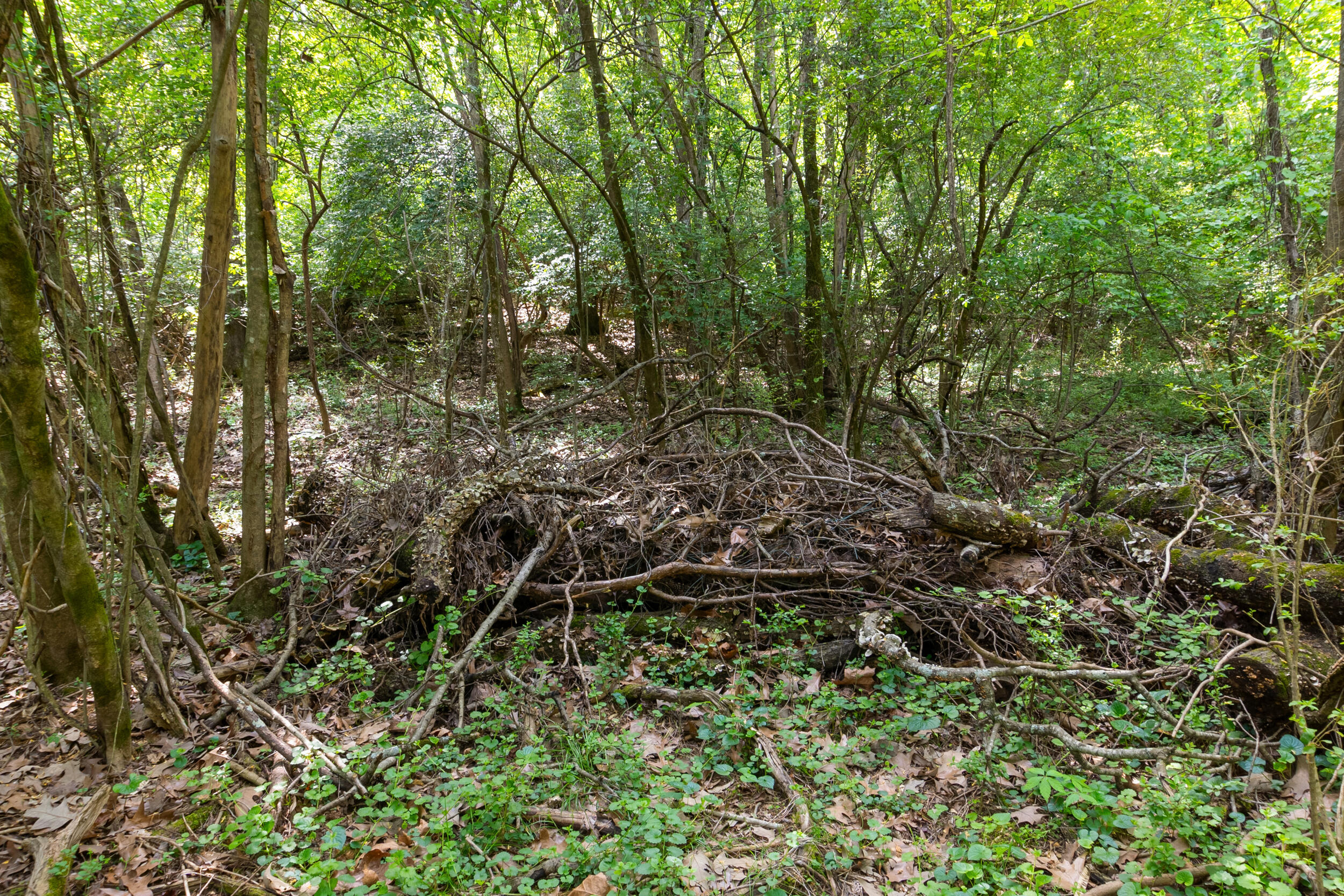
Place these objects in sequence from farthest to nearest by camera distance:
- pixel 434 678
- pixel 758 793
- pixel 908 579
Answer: pixel 908 579
pixel 434 678
pixel 758 793

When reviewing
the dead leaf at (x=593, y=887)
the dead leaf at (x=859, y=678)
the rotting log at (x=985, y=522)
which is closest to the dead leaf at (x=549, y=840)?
the dead leaf at (x=593, y=887)

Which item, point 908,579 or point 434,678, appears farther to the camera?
point 908,579

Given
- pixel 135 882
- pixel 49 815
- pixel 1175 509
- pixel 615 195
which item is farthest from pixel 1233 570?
pixel 615 195

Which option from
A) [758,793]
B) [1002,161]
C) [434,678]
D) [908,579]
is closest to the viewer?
[758,793]

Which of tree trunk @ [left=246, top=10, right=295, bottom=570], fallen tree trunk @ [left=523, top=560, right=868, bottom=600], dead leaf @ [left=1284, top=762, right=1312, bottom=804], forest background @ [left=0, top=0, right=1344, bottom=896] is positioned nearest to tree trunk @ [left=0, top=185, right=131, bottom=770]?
forest background @ [left=0, top=0, right=1344, bottom=896]

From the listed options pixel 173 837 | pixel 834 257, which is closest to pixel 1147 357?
pixel 834 257

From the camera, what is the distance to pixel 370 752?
295cm

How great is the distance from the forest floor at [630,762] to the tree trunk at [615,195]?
2761mm

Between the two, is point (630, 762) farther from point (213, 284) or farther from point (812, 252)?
point (812, 252)

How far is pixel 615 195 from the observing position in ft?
22.9

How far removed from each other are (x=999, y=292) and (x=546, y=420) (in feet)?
19.1

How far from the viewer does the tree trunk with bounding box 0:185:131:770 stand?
101 inches

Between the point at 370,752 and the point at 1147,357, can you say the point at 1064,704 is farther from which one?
the point at 1147,357

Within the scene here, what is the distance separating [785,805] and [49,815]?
2943mm
